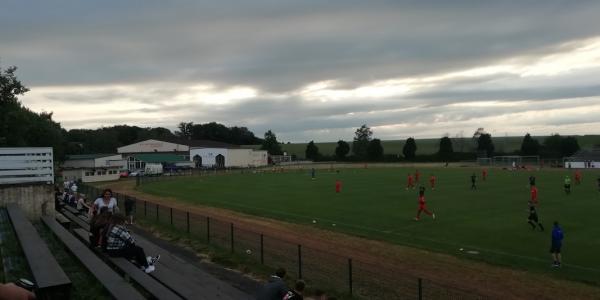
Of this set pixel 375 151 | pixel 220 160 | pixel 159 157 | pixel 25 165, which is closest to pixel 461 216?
pixel 25 165

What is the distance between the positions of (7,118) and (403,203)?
38.5 metres

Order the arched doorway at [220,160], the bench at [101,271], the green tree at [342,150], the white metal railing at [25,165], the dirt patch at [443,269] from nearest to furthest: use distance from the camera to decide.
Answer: the bench at [101,271]
the dirt patch at [443,269]
the white metal railing at [25,165]
the arched doorway at [220,160]
the green tree at [342,150]

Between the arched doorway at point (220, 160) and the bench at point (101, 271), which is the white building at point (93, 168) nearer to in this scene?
the arched doorway at point (220, 160)

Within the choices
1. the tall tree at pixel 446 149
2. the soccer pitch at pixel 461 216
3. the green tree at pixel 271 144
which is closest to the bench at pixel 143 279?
the soccer pitch at pixel 461 216

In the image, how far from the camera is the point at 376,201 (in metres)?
33.8

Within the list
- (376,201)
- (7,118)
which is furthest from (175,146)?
(376,201)

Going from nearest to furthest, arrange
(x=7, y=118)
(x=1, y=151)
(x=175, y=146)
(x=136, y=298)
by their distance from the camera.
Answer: (x=136, y=298) < (x=1, y=151) < (x=7, y=118) < (x=175, y=146)

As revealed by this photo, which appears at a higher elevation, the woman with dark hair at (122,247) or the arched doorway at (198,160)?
the arched doorway at (198,160)

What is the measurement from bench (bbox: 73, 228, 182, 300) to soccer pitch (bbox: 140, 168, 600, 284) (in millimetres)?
11666

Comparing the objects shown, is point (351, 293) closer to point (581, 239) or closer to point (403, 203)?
point (581, 239)

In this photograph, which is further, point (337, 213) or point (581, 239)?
point (337, 213)

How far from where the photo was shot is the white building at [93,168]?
69.8 metres

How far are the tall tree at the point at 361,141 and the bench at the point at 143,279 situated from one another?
121304 mm

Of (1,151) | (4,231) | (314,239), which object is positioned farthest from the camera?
(314,239)
